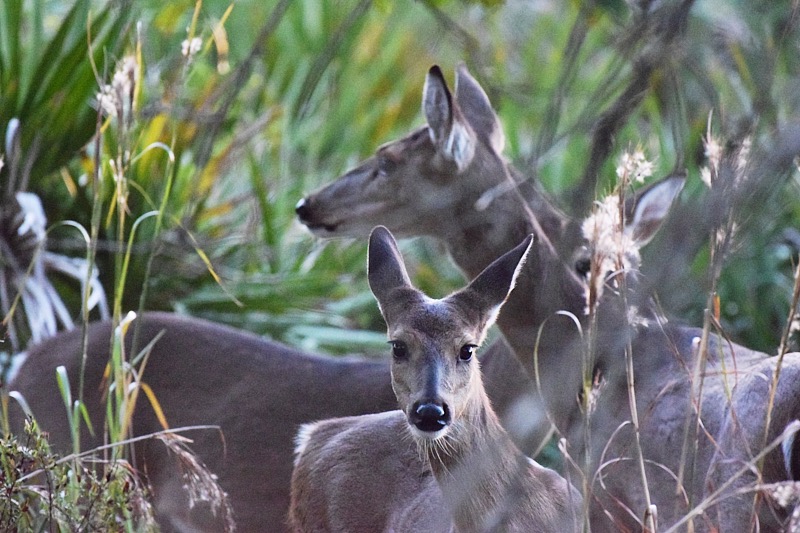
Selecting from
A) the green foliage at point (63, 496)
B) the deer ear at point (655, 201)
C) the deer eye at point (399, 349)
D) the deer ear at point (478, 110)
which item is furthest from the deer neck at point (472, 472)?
the deer ear at point (478, 110)

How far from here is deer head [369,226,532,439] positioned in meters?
3.51

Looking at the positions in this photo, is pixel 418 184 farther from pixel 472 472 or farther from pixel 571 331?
pixel 472 472

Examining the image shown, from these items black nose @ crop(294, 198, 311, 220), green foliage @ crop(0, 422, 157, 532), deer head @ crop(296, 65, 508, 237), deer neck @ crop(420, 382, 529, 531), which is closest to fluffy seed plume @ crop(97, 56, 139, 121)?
green foliage @ crop(0, 422, 157, 532)

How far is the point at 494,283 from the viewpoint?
12.4 ft

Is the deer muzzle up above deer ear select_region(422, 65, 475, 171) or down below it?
below

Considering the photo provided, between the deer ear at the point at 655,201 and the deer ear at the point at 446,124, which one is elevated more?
the deer ear at the point at 446,124

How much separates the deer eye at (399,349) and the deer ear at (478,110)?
197 centimetres

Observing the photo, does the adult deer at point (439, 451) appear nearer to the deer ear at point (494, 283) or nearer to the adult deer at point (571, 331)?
the deer ear at point (494, 283)

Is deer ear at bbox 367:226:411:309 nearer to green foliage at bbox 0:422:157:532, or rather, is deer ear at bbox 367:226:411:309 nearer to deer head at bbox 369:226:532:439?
deer head at bbox 369:226:532:439

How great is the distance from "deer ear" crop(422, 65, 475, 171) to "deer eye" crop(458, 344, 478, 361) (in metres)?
1.46

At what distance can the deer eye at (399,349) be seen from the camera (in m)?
3.67

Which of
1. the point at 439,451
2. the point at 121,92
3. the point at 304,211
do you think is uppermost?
the point at 121,92

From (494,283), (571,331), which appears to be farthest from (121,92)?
(571,331)

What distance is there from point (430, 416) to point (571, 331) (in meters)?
1.52
